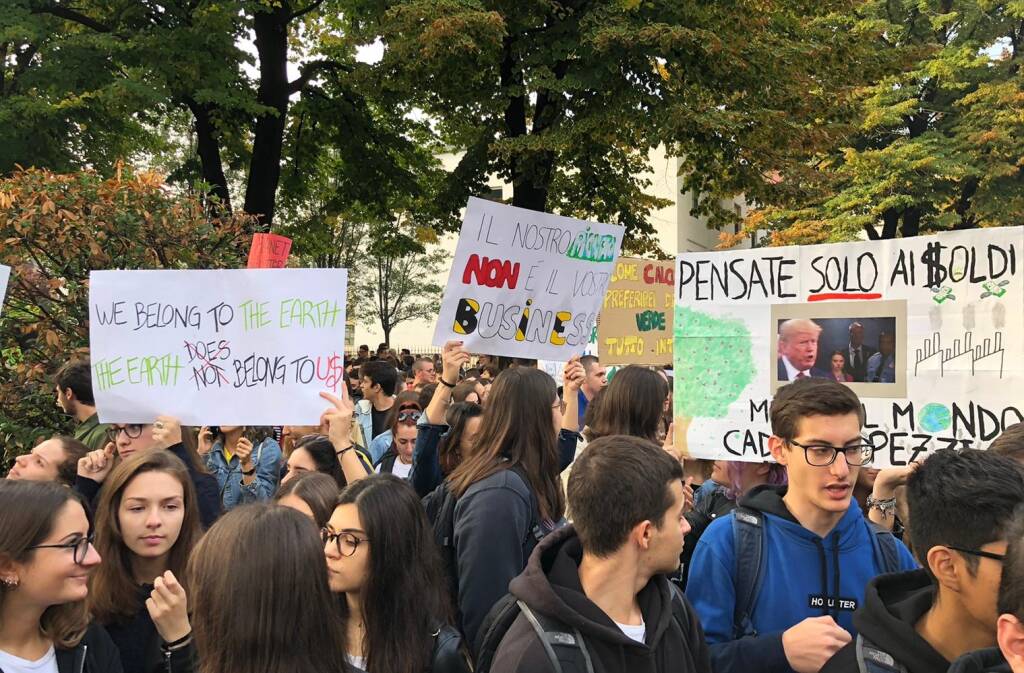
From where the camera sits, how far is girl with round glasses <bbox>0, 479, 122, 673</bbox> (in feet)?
8.70

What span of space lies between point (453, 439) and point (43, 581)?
229 centimetres

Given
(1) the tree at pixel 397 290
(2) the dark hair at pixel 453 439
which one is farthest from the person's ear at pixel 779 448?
(1) the tree at pixel 397 290

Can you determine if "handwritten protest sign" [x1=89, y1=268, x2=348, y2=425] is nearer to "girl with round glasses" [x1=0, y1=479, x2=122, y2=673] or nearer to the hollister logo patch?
"girl with round glasses" [x1=0, y1=479, x2=122, y2=673]

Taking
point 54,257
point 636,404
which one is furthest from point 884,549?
point 54,257

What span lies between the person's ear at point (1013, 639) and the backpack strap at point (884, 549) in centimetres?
129

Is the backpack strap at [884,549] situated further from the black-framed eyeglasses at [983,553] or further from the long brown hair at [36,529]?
the long brown hair at [36,529]

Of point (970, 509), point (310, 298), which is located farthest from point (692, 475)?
point (970, 509)

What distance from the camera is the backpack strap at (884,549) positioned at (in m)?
2.93

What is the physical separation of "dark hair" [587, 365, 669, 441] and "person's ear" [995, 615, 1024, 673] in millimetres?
2969

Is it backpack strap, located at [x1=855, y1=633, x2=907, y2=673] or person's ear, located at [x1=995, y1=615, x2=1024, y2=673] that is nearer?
person's ear, located at [x1=995, y1=615, x2=1024, y2=673]

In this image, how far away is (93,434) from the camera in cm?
502

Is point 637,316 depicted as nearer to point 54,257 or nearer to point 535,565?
point 54,257

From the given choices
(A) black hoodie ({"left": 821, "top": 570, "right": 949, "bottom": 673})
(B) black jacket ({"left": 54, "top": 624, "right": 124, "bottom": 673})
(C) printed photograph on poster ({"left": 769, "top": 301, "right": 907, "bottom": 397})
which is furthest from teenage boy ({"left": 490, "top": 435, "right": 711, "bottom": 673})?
(C) printed photograph on poster ({"left": 769, "top": 301, "right": 907, "bottom": 397})

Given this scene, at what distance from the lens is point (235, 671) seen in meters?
2.23
